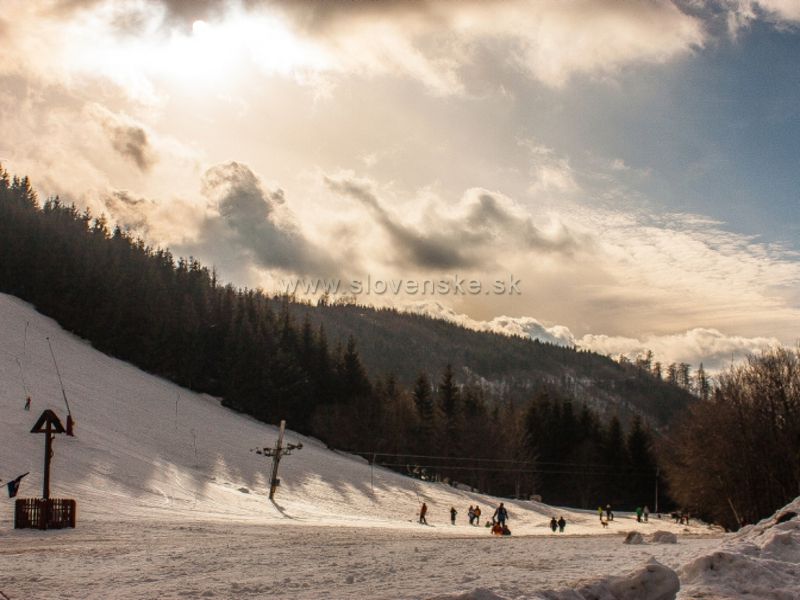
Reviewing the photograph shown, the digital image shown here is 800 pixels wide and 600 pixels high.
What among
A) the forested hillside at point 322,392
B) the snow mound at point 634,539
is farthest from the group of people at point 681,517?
the snow mound at point 634,539

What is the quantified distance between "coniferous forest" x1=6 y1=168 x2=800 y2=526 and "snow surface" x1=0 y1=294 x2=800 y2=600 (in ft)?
16.0

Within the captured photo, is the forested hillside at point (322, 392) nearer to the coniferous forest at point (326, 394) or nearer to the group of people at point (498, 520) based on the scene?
the coniferous forest at point (326, 394)

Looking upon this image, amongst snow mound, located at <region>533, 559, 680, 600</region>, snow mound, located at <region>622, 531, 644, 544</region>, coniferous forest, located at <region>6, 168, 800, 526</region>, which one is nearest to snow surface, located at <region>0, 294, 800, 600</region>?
snow mound, located at <region>533, 559, 680, 600</region>

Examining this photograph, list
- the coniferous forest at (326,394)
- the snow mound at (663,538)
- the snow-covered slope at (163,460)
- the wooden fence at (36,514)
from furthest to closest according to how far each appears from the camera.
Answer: the coniferous forest at (326,394)
the snow-covered slope at (163,460)
the snow mound at (663,538)
the wooden fence at (36,514)

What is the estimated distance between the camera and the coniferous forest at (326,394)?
289 ft

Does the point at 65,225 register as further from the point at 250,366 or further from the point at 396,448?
the point at 396,448

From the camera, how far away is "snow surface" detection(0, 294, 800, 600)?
1217cm

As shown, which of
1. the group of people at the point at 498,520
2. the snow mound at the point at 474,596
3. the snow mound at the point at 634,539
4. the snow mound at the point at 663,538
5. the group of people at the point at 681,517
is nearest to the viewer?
the snow mound at the point at 474,596

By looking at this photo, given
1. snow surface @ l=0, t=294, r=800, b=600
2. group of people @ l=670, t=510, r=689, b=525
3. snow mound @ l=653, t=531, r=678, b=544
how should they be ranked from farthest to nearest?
1. group of people @ l=670, t=510, r=689, b=525
2. snow mound @ l=653, t=531, r=678, b=544
3. snow surface @ l=0, t=294, r=800, b=600

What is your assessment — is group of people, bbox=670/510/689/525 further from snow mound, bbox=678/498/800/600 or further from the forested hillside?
snow mound, bbox=678/498/800/600

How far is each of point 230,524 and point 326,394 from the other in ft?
218

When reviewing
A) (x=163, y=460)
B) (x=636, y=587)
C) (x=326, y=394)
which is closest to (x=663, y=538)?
(x=636, y=587)

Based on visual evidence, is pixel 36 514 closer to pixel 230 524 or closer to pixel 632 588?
pixel 230 524

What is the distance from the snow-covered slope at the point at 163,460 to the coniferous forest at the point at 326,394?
470 cm
